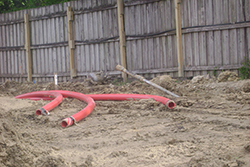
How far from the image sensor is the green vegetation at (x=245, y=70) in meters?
7.33

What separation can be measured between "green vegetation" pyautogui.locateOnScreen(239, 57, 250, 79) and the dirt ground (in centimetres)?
42

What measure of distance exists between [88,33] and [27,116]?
221 inches

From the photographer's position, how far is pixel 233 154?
2941 mm

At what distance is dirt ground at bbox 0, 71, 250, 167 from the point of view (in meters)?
2.91

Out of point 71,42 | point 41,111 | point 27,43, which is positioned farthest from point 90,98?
point 27,43

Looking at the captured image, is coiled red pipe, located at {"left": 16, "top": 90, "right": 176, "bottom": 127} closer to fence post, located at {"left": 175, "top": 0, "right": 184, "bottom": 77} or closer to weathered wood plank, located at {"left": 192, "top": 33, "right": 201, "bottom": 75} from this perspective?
fence post, located at {"left": 175, "top": 0, "right": 184, "bottom": 77}

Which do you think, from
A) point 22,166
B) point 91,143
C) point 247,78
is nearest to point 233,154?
point 91,143

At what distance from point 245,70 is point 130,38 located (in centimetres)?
390

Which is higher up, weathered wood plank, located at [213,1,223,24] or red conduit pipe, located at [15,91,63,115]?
weathered wood plank, located at [213,1,223,24]

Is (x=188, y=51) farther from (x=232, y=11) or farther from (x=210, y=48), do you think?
(x=232, y=11)

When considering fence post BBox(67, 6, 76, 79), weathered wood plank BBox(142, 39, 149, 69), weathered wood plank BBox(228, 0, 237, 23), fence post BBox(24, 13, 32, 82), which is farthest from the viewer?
fence post BBox(24, 13, 32, 82)

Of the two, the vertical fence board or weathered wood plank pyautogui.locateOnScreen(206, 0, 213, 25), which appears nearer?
the vertical fence board

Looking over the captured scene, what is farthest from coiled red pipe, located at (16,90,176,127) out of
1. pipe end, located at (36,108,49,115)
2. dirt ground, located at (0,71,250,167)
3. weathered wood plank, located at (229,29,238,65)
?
weathered wood plank, located at (229,29,238,65)

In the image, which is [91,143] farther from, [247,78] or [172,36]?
[172,36]
